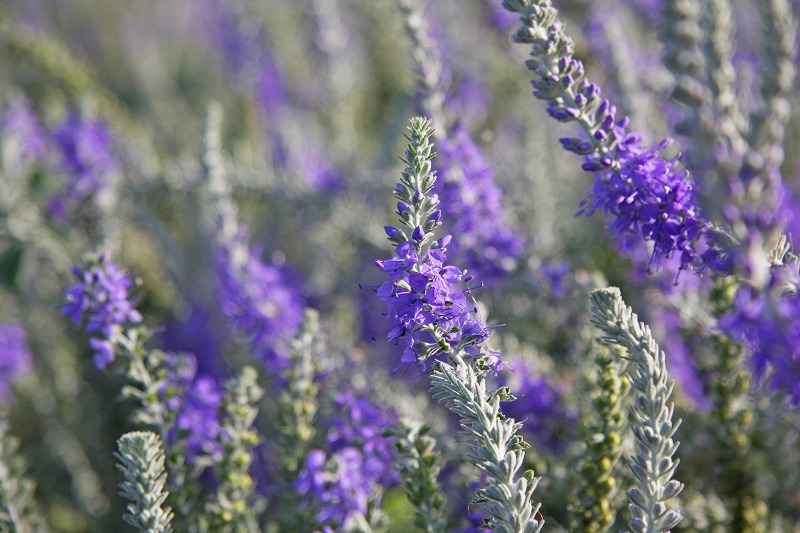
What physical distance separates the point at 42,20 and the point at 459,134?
5.84 meters

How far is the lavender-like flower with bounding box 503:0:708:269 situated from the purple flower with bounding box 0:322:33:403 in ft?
7.25

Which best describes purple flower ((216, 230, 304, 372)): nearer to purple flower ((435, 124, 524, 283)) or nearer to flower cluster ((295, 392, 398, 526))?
flower cluster ((295, 392, 398, 526))

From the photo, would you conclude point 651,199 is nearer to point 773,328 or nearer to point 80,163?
point 773,328

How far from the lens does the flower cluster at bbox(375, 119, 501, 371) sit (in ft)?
3.86

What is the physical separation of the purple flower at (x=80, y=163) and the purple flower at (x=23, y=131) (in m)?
0.44

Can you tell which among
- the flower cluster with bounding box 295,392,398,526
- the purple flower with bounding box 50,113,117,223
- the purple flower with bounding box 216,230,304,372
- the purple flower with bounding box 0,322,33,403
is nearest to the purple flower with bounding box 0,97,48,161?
the purple flower with bounding box 50,113,117,223

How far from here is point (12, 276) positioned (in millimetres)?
2627

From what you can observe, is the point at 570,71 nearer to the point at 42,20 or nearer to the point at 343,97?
the point at 343,97

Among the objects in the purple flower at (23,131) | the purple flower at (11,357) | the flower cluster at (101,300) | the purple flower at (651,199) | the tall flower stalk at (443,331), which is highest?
the purple flower at (651,199)

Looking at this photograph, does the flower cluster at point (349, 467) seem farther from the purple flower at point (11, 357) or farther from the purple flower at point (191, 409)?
the purple flower at point (11, 357)

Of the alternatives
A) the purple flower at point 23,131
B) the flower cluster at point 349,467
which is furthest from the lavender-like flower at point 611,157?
the purple flower at point 23,131

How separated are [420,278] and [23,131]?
264cm

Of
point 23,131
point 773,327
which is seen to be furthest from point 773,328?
point 23,131

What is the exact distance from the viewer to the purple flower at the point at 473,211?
1831mm
